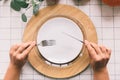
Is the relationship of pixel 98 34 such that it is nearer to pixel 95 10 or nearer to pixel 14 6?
pixel 95 10

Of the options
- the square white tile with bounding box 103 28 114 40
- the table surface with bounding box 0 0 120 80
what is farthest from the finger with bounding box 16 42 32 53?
the square white tile with bounding box 103 28 114 40

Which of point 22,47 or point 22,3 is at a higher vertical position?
point 22,3

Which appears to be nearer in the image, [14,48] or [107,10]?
Answer: [14,48]

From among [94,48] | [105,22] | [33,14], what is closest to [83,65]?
[94,48]

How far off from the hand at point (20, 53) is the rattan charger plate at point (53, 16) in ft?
0.30

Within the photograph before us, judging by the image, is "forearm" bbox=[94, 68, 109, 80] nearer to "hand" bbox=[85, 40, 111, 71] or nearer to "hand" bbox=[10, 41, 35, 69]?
"hand" bbox=[85, 40, 111, 71]

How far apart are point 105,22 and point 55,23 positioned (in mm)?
246

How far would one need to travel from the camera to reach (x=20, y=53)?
4.32ft

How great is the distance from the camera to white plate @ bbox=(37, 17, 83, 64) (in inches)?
55.2

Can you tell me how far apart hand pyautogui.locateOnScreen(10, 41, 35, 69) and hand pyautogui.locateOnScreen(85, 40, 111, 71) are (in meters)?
0.26

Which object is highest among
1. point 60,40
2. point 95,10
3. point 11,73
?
point 95,10

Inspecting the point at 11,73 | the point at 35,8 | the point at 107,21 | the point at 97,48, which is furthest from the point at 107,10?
the point at 11,73

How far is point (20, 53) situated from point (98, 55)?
0.35m

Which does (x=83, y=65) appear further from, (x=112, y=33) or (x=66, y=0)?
(x=66, y=0)
